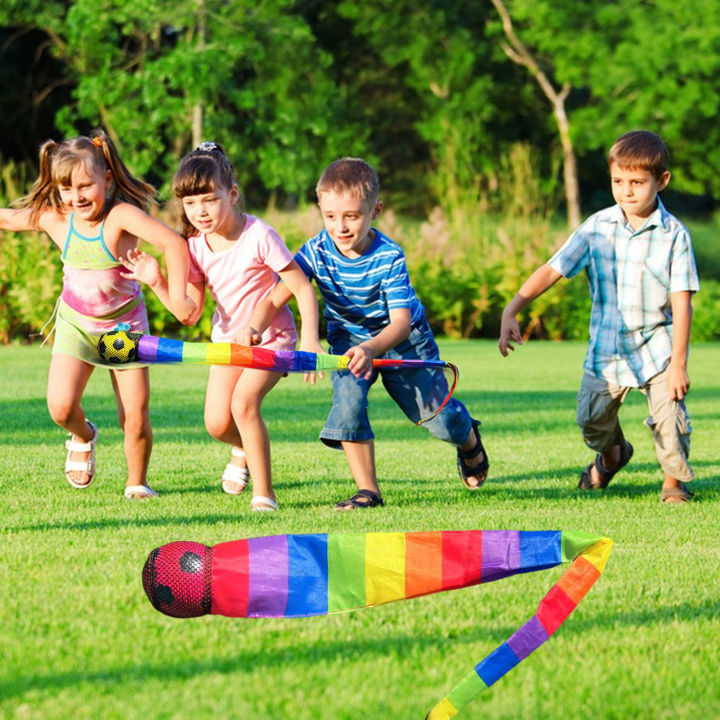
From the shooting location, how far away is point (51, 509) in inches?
214

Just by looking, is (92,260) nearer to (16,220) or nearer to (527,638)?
(16,220)

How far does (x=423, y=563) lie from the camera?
346 centimetres

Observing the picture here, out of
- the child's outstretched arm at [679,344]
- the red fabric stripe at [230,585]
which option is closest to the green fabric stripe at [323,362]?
the red fabric stripe at [230,585]

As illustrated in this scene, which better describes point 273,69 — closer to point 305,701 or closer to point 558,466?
point 558,466

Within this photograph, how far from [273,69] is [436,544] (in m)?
32.0

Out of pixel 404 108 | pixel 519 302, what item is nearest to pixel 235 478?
pixel 519 302

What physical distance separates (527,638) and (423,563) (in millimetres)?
532

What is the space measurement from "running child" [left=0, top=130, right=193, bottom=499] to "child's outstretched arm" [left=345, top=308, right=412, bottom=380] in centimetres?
85

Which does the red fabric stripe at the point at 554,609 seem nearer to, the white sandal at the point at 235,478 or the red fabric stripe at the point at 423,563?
the red fabric stripe at the point at 423,563

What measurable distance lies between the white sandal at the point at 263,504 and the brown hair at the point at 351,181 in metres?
1.34

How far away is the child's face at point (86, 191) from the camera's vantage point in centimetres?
563

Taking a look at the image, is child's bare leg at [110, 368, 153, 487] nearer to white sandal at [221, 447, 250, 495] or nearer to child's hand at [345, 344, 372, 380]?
white sandal at [221, 447, 250, 495]

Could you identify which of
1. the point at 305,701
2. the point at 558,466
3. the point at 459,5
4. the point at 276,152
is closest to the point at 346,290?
the point at 558,466

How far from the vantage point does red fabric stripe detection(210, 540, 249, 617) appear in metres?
3.59
